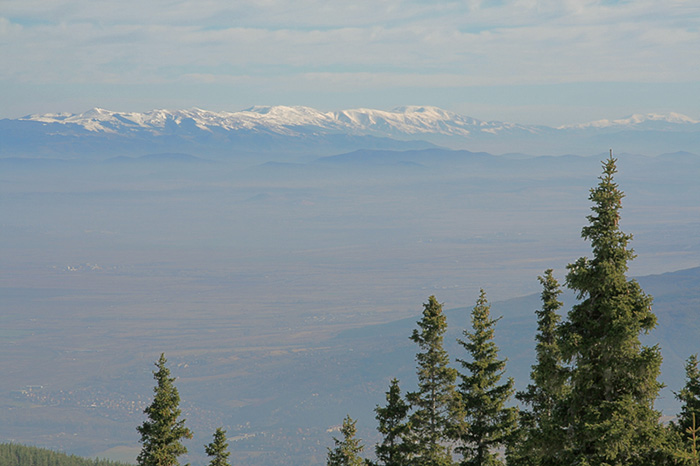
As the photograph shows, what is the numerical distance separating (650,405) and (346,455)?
49.8 ft

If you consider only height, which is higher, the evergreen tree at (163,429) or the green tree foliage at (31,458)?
the green tree foliage at (31,458)

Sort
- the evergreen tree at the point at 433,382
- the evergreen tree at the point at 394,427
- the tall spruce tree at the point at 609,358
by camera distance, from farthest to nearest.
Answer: the evergreen tree at the point at 394,427 → the evergreen tree at the point at 433,382 → the tall spruce tree at the point at 609,358

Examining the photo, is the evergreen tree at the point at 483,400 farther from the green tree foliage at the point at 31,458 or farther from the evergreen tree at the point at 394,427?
the green tree foliage at the point at 31,458

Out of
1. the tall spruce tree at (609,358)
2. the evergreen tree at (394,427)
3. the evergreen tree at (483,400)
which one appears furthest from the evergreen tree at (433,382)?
the tall spruce tree at (609,358)

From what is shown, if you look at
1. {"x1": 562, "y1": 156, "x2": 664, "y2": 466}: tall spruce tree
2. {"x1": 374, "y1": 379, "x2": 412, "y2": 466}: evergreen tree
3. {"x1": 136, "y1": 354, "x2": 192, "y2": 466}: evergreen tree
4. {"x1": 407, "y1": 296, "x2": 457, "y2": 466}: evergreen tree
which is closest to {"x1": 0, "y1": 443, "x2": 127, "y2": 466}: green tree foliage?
{"x1": 136, "y1": 354, "x2": 192, "y2": 466}: evergreen tree

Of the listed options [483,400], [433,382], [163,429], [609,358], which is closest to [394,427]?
[433,382]

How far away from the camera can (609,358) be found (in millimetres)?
12656

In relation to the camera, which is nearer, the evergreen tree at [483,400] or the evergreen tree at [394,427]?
the evergreen tree at [483,400]

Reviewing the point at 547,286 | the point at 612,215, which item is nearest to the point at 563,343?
the point at 612,215

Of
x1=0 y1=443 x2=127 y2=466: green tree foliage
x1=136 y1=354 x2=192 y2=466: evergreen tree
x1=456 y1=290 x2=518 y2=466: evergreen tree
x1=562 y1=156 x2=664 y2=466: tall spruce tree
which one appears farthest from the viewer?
x1=0 y1=443 x2=127 y2=466: green tree foliage

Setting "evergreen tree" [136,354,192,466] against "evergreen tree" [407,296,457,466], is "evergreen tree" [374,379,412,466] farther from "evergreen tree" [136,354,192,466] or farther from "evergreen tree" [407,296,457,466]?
"evergreen tree" [136,354,192,466]

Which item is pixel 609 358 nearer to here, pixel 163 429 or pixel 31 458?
pixel 163 429

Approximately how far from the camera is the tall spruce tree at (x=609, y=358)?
40.7 ft

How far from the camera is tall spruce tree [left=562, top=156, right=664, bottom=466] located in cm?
1239
